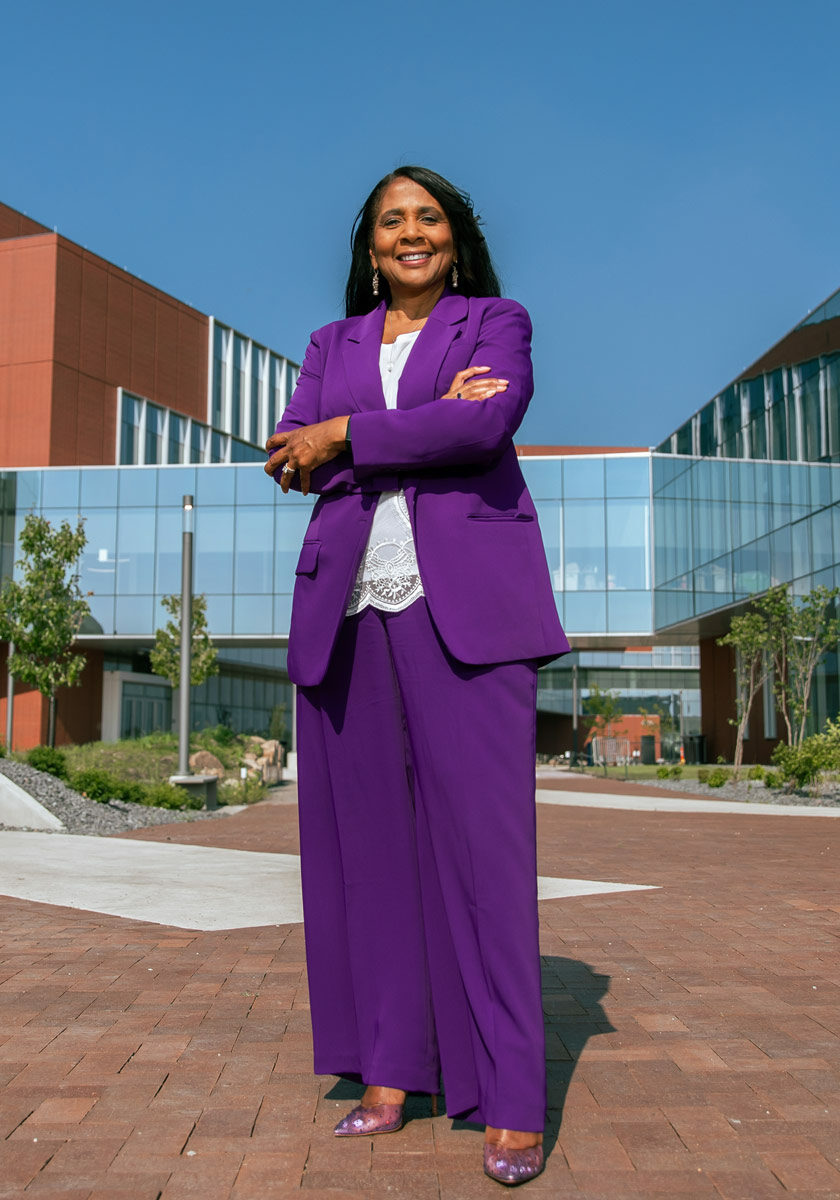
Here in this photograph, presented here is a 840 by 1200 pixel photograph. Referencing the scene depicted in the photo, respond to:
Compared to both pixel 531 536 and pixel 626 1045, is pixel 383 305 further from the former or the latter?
pixel 626 1045

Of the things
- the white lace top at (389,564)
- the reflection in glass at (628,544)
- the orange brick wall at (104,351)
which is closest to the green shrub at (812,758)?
the reflection in glass at (628,544)

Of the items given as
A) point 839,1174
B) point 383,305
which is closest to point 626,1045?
point 839,1174

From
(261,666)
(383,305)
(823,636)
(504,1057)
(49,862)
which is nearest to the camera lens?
(504,1057)

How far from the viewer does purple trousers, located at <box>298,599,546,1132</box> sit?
2.55 meters

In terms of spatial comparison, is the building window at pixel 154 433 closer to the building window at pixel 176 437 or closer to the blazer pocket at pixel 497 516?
the building window at pixel 176 437

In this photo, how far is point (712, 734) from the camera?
3794 centimetres

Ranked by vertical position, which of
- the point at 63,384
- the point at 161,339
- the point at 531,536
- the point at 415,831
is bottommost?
the point at 415,831

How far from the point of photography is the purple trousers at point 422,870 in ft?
8.38

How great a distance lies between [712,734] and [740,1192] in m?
36.7

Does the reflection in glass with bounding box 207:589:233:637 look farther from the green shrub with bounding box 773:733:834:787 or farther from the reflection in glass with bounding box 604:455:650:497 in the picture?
the green shrub with bounding box 773:733:834:787

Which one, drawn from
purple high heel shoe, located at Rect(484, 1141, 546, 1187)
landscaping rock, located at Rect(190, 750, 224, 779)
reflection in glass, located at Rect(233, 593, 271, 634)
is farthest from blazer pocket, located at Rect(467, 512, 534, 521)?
reflection in glass, located at Rect(233, 593, 271, 634)

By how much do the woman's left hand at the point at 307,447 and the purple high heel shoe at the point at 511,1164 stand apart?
57.6 inches

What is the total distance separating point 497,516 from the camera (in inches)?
107

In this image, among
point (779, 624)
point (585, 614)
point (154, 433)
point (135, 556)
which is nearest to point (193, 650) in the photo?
point (135, 556)
